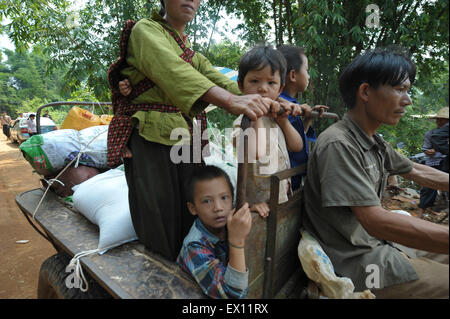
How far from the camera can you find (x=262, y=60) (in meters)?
1.34

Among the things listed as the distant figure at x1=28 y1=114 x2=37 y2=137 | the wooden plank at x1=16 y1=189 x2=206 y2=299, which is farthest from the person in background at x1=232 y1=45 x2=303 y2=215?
the distant figure at x1=28 y1=114 x2=37 y2=137

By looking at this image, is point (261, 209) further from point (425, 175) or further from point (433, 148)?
point (425, 175)

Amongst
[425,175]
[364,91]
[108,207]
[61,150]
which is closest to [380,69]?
[364,91]

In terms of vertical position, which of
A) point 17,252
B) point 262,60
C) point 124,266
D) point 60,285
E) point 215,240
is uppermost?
point 262,60

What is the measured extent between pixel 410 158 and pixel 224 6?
570 centimetres

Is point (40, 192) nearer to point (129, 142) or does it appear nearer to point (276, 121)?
point (129, 142)

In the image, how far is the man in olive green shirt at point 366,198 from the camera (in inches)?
41.4

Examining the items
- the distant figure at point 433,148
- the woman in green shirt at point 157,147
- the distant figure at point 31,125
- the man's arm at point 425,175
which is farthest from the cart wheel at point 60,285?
the distant figure at point 31,125

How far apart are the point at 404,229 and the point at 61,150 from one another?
8.25ft

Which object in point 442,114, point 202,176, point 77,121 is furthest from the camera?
point 77,121

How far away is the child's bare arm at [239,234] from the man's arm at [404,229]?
465 millimetres
